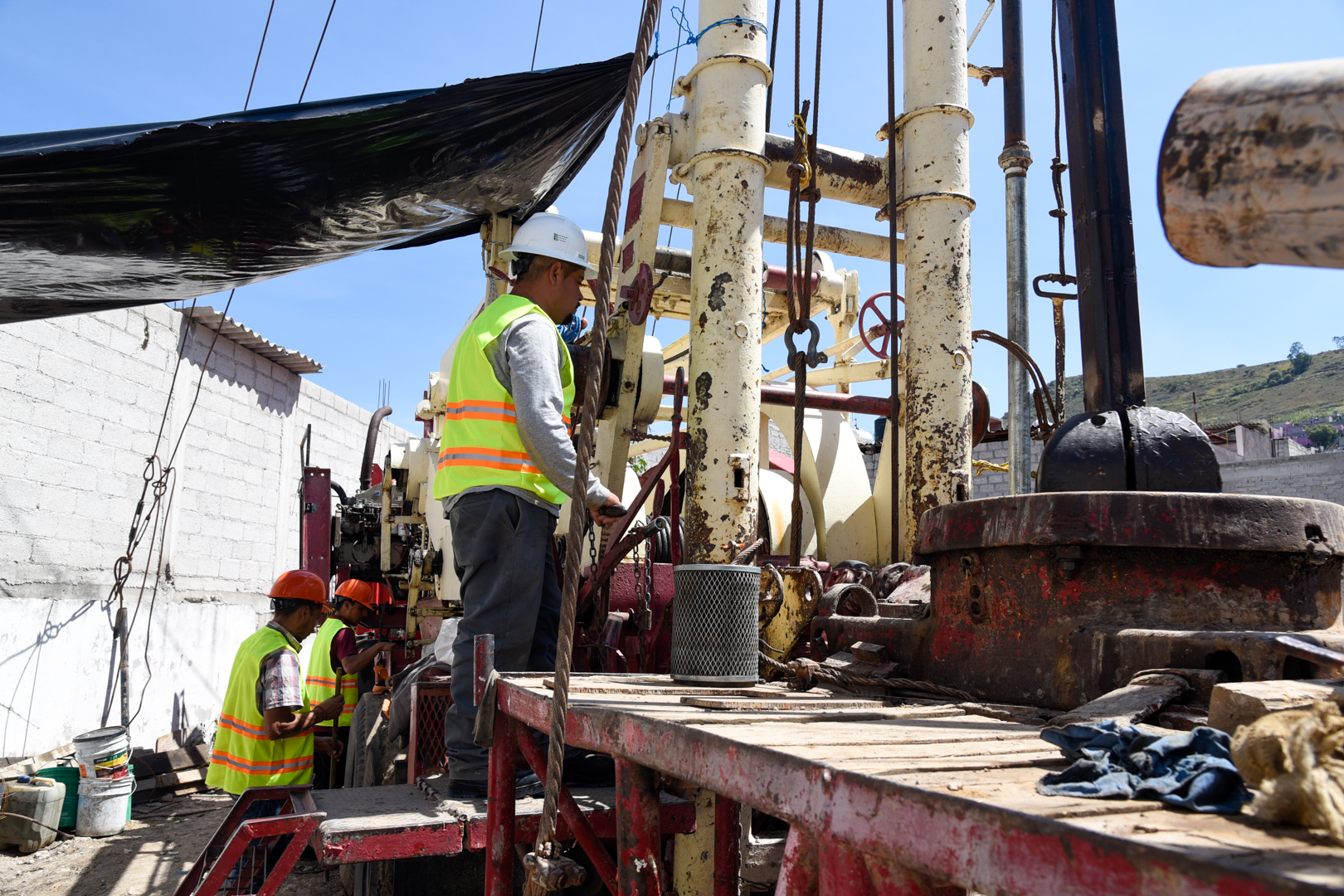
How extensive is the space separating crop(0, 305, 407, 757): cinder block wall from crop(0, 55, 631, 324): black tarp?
8.40ft

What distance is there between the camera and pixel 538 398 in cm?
314

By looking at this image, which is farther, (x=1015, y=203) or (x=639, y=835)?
(x=1015, y=203)

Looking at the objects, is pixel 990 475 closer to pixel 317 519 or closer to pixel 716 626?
pixel 317 519

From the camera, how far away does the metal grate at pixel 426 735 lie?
3.99 m

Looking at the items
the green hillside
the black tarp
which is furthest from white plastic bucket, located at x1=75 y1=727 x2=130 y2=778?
the green hillside

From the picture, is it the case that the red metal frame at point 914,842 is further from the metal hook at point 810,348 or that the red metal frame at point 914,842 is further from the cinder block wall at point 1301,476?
the cinder block wall at point 1301,476

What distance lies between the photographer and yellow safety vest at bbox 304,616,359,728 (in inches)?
241

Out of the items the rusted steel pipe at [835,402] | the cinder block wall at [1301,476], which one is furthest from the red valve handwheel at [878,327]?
the cinder block wall at [1301,476]

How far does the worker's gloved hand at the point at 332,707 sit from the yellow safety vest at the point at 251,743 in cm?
29

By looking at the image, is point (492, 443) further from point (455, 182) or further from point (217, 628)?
point (217, 628)

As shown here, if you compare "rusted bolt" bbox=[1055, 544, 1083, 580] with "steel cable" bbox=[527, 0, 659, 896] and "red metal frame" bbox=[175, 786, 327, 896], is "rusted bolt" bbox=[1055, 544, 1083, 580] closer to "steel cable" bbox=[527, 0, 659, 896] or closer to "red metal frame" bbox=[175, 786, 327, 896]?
"steel cable" bbox=[527, 0, 659, 896]

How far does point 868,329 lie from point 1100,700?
12.9ft

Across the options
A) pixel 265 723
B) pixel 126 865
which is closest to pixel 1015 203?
pixel 265 723

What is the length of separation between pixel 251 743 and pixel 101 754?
271 centimetres
